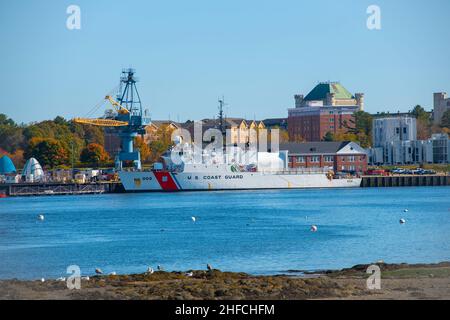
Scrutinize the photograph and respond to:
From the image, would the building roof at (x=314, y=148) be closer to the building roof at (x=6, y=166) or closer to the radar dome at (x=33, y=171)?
the radar dome at (x=33, y=171)

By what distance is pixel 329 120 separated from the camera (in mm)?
149500

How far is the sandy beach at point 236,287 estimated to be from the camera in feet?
66.8

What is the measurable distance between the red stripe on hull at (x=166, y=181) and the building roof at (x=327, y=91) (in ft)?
265

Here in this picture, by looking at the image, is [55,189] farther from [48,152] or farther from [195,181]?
[48,152]

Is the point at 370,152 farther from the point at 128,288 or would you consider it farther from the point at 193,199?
the point at 128,288

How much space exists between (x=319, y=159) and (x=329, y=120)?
48321 mm

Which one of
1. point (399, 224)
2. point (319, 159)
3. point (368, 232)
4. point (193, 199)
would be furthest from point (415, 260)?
point (319, 159)

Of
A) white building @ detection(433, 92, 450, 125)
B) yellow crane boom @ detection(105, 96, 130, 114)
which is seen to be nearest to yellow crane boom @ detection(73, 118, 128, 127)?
yellow crane boom @ detection(105, 96, 130, 114)

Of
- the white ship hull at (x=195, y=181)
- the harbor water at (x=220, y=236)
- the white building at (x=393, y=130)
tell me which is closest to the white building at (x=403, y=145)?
the white building at (x=393, y=130)

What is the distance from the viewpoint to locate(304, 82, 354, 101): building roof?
159000 mm

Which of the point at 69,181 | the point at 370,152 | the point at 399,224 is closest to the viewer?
the point at 399,224

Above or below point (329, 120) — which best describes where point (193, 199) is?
below

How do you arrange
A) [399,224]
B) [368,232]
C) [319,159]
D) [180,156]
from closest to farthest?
1. [368,232]
2. [399,224]
3. [180,156]
4. [319,159]

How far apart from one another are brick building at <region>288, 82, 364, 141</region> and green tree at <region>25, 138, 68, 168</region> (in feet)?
159
